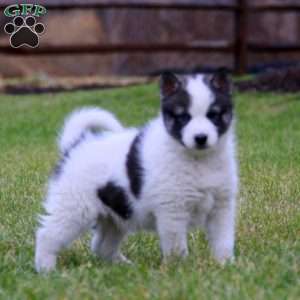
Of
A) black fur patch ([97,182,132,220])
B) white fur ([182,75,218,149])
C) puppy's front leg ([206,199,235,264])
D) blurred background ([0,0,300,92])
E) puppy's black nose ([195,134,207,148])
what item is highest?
white fur ([182,75,218,149])

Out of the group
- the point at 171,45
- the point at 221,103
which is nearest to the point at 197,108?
the point at 221,103

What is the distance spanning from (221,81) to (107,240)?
1.34 metres

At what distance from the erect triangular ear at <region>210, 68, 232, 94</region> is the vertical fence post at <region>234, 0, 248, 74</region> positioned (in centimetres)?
1421

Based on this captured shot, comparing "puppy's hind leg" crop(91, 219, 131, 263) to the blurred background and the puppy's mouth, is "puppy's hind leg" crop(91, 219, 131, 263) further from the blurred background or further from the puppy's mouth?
the blurred background

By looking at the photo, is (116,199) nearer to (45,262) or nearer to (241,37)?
(45,262)

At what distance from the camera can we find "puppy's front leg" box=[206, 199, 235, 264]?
5.61 m

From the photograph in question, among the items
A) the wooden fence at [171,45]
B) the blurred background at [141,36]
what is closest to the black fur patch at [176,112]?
the wooden fence at [171,45]

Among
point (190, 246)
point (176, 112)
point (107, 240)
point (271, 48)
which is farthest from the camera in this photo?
point (271, 48)

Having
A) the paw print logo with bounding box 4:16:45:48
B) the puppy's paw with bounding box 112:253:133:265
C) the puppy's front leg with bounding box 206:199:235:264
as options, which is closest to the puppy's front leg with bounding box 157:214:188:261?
the puppy's front leg with bounding box 206:199:235:264

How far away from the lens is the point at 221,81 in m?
5.62

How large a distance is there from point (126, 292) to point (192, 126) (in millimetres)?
1134

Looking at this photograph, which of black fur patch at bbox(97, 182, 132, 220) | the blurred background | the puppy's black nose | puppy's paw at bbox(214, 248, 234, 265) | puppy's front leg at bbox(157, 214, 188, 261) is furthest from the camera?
the blurred background

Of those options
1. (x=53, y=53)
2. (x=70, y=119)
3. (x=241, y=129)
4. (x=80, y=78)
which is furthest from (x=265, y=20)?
(x=70, y=119)

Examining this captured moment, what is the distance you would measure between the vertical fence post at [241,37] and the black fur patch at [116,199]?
14.3m
